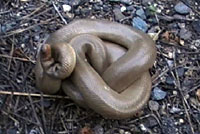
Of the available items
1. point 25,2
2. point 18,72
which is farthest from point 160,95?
Result: point 25,2

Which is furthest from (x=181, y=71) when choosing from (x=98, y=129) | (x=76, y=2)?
(x=76, y=2)

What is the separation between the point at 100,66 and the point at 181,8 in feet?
2.89

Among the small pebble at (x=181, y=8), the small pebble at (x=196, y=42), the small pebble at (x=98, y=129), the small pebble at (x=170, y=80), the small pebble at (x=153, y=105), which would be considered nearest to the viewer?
the small pebble at (x=98, y=129)

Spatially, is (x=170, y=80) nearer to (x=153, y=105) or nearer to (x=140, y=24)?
(x=153, y=105)

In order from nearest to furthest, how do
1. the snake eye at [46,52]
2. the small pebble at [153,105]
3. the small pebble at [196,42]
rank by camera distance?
the snake eye at [46,52] → the small pebble at [153,105] → the small pebble at [196,42]

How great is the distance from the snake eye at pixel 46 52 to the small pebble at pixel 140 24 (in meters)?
0.85

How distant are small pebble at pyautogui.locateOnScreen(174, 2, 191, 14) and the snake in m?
0.53

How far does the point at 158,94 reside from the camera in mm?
3086

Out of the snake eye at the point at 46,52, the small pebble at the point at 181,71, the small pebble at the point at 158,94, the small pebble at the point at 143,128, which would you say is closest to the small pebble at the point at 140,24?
the small pebble at the point at 181,71

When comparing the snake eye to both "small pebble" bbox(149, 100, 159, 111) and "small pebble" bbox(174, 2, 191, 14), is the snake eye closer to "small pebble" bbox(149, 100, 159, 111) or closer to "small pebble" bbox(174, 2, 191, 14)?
"small pebble" bbox(149, 100, 159, 111)

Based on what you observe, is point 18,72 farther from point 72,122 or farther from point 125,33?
point 125,33

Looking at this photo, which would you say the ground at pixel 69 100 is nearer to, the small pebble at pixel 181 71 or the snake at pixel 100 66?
the small pebble at pixel 181 71

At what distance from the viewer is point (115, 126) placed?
9.59 ft

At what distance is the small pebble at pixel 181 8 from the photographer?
3.53 metres
